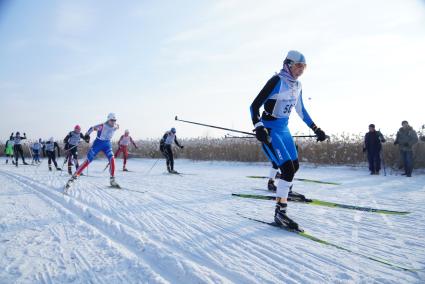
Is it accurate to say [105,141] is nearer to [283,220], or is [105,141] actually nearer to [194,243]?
[194,243]

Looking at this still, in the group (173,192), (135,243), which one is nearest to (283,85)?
(135,243)

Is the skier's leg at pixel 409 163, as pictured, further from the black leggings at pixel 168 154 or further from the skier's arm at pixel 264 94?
the skier's arm at pixel 264 94

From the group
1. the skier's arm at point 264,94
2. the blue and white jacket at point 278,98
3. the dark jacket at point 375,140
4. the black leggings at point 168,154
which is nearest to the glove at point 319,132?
the blue and white jacket at point 278,98

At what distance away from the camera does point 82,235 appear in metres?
3.79

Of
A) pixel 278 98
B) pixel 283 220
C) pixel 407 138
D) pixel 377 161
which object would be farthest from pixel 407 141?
pixel 283 220

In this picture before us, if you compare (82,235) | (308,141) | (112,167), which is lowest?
(82,235)

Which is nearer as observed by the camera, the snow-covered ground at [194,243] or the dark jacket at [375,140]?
the snow-covered ground at [194,243]

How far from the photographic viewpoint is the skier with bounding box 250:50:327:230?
4309 millimetres

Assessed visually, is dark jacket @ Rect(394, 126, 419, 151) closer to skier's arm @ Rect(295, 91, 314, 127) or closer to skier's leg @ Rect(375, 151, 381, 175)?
skier's leg @ Rect(375, 151, 381, 175)

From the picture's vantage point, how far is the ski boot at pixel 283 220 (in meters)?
4.04

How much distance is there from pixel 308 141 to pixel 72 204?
48.7 feet

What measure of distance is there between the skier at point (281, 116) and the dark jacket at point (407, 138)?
372 inches

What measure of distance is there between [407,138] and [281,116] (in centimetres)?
978

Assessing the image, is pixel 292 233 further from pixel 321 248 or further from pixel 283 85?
pixel 283 85
